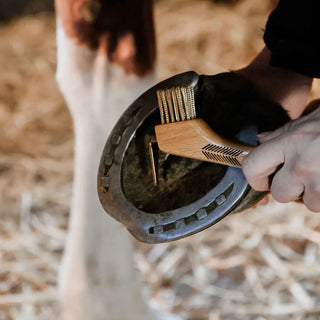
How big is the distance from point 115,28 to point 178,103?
32cm

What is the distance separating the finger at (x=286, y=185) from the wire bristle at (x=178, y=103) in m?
0.08

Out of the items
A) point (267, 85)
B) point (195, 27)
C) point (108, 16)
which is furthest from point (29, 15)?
point (267, 85)

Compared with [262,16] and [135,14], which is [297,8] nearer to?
[135,14]

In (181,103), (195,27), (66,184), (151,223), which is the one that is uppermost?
(181,103)

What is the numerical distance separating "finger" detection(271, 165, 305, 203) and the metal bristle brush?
0.13 feet

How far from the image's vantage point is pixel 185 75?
409mm

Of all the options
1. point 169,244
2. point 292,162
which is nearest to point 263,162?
point 292,162

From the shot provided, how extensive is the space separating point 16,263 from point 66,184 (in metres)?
0.34

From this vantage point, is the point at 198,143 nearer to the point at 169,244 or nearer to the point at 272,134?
the point at 272,134

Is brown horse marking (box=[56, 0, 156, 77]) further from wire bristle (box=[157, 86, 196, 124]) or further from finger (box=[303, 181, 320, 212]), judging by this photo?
finger (box=[303, 181, 320, 212])

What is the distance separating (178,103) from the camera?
404mm

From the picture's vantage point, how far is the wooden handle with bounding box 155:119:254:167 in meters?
0.40

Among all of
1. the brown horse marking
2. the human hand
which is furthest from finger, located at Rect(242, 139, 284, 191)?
the brown horse marking

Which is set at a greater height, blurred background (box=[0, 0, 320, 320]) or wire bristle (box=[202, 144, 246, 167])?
wire bristle (box=[202, 144, 246, 167])
